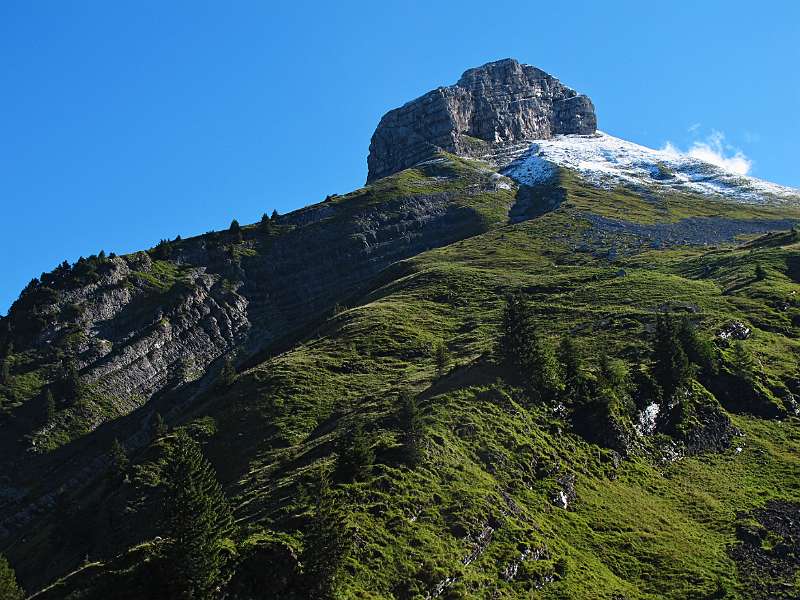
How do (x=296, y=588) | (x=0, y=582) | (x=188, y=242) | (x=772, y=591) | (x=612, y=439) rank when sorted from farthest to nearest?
(x=188, y=242) < (x=612, y=439) < (x=0, y=582) < (x=772, y=591) < (x=296, y=588)

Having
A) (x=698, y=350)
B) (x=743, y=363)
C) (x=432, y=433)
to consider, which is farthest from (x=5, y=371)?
(x=743, y=363)

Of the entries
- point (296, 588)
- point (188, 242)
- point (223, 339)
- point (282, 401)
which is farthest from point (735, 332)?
point (188, 242)

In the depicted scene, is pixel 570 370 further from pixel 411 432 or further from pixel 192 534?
pixel 192 534

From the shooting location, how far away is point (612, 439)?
6231 centimetres

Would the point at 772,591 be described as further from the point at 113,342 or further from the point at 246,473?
the point at 113,342

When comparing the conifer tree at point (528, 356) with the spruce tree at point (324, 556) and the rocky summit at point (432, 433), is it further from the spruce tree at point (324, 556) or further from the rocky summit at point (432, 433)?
the spruce tree at point (324, 556)

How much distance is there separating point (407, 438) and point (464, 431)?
7088mm

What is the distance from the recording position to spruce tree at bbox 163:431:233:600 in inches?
1374

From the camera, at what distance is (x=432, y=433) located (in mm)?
55875

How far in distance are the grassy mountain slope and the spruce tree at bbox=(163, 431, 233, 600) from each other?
2.08 meters

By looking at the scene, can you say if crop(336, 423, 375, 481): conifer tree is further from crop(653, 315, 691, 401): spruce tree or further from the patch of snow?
crop(653, 315, 691, 401): spruce tree

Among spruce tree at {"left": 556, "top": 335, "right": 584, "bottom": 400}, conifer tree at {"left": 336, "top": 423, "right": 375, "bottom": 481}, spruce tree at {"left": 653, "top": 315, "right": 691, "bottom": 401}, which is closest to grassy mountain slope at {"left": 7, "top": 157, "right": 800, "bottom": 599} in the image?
conifer tree at {"left": 336, "top": 423, "right": 375, "bottom": 481}

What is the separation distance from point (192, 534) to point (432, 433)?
24993 mm

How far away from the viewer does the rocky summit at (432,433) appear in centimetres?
4122
